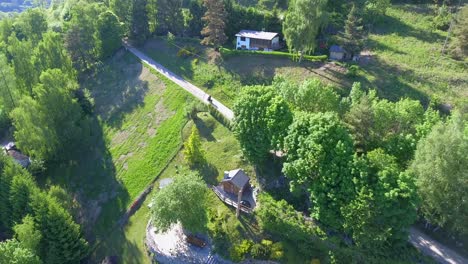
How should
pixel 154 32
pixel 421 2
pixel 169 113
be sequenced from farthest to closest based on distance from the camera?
pixel 154 32
pixel 421 2
pixel 169 113

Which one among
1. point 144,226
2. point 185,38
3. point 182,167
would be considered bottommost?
point 144,226

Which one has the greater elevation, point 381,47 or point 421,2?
point 421,2

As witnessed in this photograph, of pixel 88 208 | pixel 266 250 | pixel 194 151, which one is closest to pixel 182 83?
pixel 194 151

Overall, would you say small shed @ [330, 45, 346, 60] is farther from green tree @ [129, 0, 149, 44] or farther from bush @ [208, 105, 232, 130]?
green tree @ [129, 0, 149, 44]

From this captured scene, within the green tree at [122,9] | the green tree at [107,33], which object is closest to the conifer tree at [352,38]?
the green tree at [107,33]

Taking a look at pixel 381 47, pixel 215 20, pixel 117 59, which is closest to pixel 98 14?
pixel 117 59

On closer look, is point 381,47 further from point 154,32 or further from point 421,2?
point 154,32

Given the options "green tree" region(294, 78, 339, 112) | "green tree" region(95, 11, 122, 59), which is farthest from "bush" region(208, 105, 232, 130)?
"green tree" region(95, 11, 122, 59)

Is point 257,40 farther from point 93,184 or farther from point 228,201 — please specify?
point 93,184
